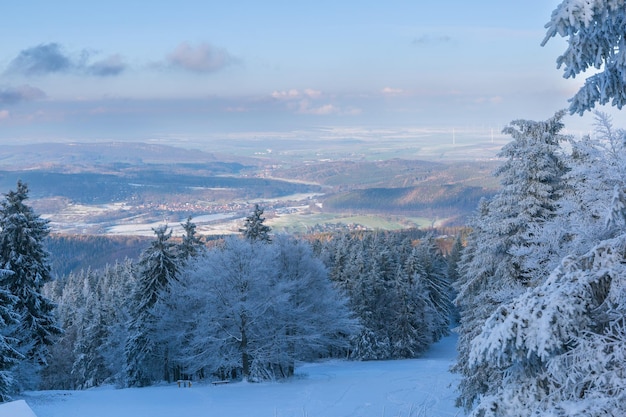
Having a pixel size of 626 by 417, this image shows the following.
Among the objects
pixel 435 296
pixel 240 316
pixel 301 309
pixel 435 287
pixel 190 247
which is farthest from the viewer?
pixel 435 296


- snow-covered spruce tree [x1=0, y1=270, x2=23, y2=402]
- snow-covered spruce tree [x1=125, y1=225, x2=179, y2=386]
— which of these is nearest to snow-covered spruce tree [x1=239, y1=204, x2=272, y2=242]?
snow-covered spruce tree [x1=125, y1=225, x2=179, y2=386]

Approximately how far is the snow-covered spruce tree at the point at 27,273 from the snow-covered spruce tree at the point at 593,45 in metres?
26.1

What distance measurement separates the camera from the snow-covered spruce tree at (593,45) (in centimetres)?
452

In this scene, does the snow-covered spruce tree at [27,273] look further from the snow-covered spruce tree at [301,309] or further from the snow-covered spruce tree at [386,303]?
the snow-covered spruce tree at [386,303]

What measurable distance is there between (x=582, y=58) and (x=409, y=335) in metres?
45.6

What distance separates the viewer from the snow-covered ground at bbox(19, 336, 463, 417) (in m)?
20.9

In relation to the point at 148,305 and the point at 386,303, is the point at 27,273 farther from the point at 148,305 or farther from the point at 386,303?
the point at 386,303

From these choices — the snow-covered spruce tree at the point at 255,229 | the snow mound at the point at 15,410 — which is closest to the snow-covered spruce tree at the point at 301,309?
the snow-covered spruce tree at the point at 255,229

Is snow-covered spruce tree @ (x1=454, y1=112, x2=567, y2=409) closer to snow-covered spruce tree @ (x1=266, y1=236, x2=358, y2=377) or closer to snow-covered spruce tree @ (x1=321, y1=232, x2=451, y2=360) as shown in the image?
snow-covered spruce tree @ (x1=266, y1=236, x2=358, y2=377)

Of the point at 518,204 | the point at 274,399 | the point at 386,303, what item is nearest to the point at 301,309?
the point at 274,399

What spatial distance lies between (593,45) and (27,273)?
27302 mm

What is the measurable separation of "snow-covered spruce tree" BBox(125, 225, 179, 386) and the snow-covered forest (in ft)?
0.31

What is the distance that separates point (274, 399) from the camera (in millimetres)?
23766

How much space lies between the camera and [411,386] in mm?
28891
